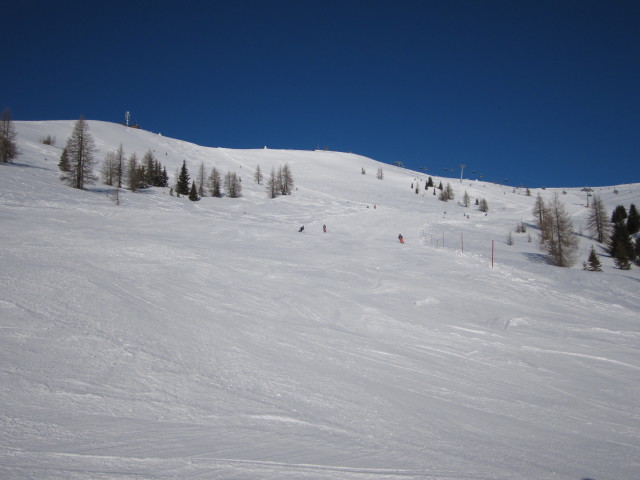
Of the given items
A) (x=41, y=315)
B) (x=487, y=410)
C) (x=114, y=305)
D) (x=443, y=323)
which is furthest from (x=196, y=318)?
(x=443, y=323)

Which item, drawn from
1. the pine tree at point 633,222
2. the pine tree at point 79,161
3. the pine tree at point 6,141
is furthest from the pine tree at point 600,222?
the pine tree at point 6,141

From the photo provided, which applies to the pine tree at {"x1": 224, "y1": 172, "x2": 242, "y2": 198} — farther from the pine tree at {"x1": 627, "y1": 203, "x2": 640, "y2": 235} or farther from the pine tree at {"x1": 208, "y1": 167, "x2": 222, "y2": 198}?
the pine tree at {"x1": 627, "y1": 203, "x2": 640, "y2": 235}

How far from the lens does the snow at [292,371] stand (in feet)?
10.8

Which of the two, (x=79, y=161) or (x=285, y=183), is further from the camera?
(x=285, y=183)

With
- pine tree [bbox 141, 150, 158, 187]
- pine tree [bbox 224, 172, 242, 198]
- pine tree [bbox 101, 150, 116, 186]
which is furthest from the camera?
pine tree [bbox 224, 172, 242, 198]

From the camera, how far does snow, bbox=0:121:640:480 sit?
328 cm

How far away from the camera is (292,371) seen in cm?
530

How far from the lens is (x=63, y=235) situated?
14.8 m

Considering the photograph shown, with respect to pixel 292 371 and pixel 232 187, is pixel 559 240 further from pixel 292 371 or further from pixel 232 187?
pixel 232 187

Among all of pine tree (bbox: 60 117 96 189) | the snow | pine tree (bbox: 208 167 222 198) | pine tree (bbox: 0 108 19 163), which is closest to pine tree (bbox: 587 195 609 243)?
the snow

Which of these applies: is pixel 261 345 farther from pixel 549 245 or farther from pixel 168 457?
pixel 549 245

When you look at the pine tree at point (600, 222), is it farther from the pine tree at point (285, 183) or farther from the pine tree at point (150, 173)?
the pine tree at point (150, 173)

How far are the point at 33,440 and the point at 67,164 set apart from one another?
176ft

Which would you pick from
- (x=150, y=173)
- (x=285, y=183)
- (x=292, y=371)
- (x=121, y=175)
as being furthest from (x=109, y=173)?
(x=292, y=371)
